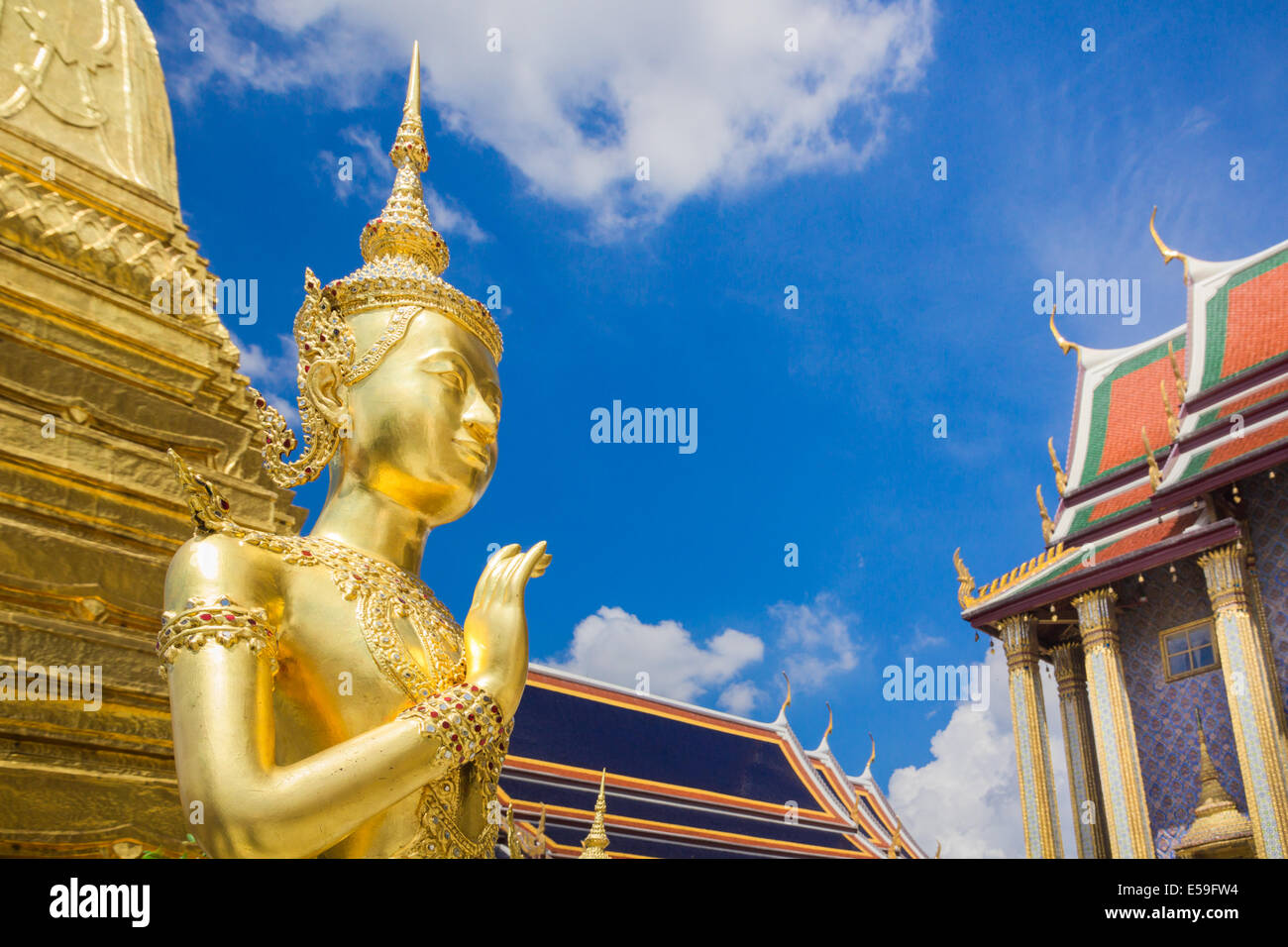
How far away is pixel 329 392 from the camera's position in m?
2.61

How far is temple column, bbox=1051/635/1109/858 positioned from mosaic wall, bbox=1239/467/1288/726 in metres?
2.20

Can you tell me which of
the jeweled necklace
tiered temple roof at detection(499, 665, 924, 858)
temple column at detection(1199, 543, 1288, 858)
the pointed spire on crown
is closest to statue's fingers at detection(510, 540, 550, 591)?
the jeweled necklace

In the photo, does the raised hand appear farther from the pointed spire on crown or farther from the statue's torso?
the pointed spire on crown

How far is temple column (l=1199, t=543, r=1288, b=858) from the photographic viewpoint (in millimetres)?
8891

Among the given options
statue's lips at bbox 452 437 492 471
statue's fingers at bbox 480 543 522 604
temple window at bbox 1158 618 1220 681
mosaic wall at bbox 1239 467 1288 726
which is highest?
mosaic wall at bbox 1239 467 1288 726

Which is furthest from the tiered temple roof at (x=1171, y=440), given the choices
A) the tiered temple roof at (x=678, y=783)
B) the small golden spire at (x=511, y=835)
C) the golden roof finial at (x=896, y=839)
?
the small golden spire at (x=511, y=835)

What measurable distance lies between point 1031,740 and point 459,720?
10.5 meters

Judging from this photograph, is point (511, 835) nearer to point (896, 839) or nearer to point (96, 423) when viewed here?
point (96, 423)

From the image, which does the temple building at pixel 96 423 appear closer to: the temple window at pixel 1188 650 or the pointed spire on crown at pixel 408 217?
the pointed spire on crown at pixel 408 217

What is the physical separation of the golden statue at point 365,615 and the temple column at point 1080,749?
33.7ft

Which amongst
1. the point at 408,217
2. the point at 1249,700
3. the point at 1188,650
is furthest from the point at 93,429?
the point at 1188,650

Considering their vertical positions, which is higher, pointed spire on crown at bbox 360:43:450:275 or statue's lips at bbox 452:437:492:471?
pointed spire on crown at bbox 360:43:450:275

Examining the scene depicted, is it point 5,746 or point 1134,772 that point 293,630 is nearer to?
point 5,746

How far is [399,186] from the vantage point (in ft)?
9.93
